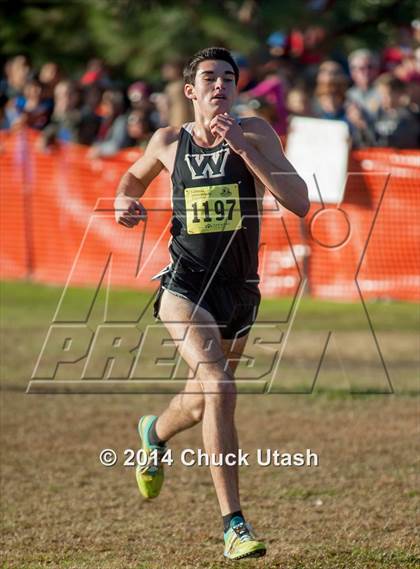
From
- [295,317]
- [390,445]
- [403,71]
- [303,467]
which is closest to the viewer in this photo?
[303,467]

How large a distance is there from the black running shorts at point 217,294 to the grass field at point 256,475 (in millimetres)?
1049

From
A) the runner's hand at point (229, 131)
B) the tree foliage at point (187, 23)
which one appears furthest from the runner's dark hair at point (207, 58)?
the tree foliage at point (187, 23)

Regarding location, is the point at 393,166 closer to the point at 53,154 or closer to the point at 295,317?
the point at 295,317

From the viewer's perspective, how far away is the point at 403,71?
14.8m

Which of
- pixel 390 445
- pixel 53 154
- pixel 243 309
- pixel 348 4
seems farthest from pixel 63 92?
pixel 243 309

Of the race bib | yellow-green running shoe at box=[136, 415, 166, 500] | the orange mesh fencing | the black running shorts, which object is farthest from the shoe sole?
the orange mesh fencing

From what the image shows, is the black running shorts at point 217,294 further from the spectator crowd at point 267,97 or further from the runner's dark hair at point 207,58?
the spectator crowd at point 267,97

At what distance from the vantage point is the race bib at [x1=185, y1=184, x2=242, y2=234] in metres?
5.43

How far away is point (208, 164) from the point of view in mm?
5477

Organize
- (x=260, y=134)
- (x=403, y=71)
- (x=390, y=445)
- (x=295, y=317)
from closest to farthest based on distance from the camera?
(x=260, y=134)
(x=390, y=445)
(x=295, y=317)
(x=403, y=71)

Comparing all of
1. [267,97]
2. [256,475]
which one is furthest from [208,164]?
[267,97]

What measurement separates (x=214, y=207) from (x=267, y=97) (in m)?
8.47

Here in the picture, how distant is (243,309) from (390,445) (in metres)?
2.40

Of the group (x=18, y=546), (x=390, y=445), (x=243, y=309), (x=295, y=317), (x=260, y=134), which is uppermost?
(x=260, y=134)
